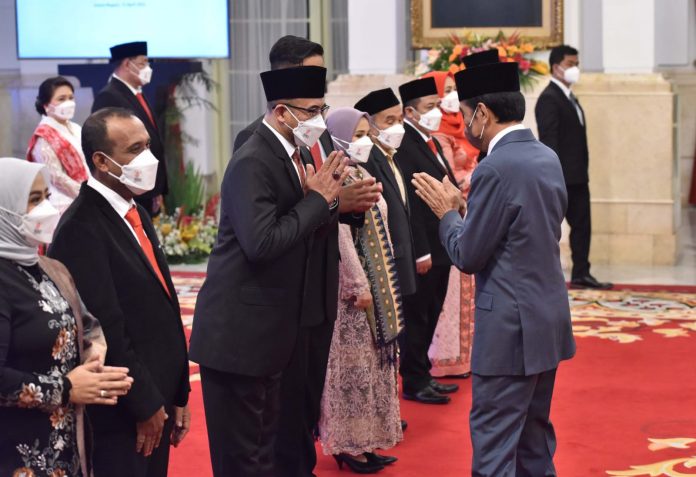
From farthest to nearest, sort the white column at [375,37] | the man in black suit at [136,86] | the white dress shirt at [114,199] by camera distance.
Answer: the white column at [375,37] → the man in black suit at [136,86] → the white dress shirt at [114,199]

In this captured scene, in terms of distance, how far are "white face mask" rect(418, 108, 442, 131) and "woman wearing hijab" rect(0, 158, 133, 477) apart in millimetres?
3016

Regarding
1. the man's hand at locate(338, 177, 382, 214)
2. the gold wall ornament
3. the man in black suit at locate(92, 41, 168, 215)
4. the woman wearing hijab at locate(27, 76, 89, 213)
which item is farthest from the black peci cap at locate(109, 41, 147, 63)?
the man's hand at locate(338, 177, 382, 214)

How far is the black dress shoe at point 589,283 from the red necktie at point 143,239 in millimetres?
5647

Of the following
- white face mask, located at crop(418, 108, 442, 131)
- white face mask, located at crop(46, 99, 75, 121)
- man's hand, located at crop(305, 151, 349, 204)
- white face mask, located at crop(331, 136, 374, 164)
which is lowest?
man's hand, located at crop(305, 151, 349, 204)

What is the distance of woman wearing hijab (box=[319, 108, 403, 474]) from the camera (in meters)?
4.73

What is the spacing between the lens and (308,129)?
3648 mm

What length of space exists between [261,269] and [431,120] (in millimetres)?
2421

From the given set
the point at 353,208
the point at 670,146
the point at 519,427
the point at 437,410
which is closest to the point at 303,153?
the point at 353,208

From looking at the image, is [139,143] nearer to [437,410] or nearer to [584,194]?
[437,410]

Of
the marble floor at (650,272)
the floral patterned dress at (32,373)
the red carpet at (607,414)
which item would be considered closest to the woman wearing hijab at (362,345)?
the red carpet at (607,414)

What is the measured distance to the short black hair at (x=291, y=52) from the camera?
13.5 ft

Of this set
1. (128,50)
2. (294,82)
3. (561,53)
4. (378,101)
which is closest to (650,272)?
(561,53)

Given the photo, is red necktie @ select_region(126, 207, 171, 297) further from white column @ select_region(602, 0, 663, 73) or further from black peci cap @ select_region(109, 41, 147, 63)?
white column @ select_region(602, 0, 663, 73)

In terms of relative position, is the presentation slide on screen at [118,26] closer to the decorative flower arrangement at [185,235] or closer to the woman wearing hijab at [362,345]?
the decorative flower arrangement at [185,235]
